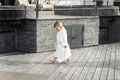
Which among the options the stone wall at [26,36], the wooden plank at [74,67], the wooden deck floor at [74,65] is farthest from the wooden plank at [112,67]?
the stone wall at [26,36]

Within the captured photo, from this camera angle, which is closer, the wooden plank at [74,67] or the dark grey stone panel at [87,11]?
A: the wooden plank at [74,67]

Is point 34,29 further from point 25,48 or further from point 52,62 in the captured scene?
point 52,62

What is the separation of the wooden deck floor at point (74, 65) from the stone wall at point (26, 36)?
0.46 m

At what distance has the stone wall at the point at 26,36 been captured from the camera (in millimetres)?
12680

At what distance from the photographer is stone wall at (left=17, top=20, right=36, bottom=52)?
41.6 ft

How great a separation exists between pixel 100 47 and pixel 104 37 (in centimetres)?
195

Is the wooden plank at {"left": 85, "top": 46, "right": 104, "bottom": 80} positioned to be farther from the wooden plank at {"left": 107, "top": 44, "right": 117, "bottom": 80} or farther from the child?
the child

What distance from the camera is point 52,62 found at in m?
11.1

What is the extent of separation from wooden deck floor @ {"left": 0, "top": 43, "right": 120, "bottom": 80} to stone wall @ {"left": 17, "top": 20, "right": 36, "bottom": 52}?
0.46m

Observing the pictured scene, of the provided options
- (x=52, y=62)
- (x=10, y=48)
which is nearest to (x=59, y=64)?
(x=52, y=62)

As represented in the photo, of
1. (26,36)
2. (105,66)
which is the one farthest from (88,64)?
(26,36)

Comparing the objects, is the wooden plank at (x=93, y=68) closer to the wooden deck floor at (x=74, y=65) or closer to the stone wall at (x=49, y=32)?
the wooden deck floor at (x=74, y=65)

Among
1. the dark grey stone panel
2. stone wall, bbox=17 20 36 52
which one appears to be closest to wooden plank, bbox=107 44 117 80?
stone wall, bbox=17 20 36 52

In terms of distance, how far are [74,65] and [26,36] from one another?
269 centimetres
